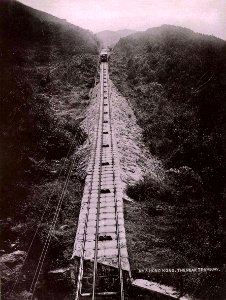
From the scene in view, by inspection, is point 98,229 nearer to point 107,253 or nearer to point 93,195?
point 107,253

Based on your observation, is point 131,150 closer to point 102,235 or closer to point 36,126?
point 36,126

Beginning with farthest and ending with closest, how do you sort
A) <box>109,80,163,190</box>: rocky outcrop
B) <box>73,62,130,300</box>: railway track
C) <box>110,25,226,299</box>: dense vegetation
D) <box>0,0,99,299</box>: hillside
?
1. <box>109,80,163,190</box>: rocky outcrop
2. <box>0,0,99,299</box>: hillside
3. <box>110,25,226,299</box>: dense vegetation
4. <box>73,62,130,300</box>: railway track

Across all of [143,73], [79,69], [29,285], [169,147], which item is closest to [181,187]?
[169,147]

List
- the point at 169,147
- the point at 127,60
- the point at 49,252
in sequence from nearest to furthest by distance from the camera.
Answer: the point at 49,252, the point at 169,147, the point at 127,60

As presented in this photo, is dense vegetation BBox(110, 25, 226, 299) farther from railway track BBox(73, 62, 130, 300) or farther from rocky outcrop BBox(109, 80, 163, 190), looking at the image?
railway track BBox(73, 62, 130, 300)

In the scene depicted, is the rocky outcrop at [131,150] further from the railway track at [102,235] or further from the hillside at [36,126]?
the hillside at [36,126]

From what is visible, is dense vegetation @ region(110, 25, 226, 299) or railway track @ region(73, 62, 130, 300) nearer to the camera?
railway track @ region(73, 62, 130, 300)
